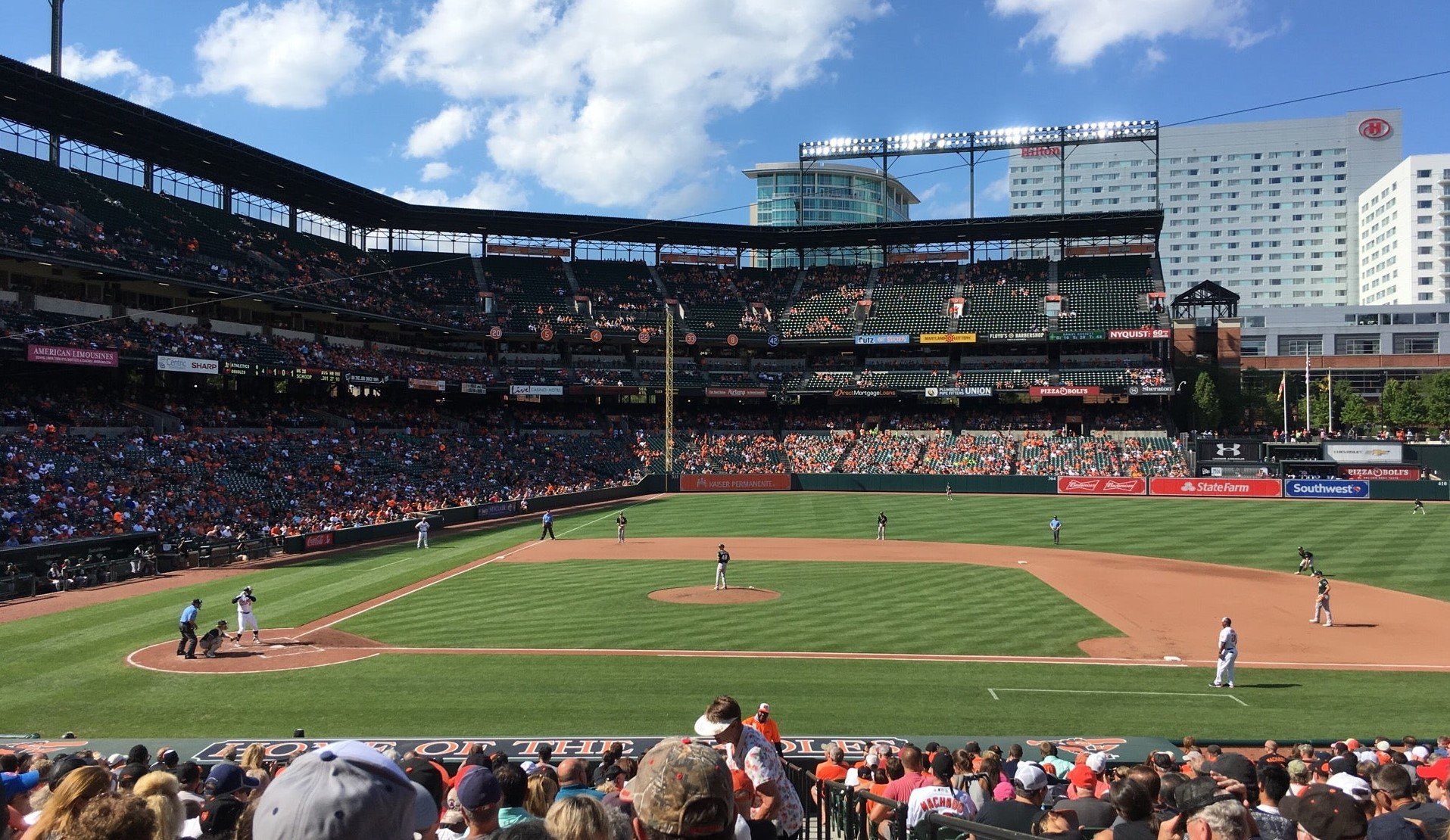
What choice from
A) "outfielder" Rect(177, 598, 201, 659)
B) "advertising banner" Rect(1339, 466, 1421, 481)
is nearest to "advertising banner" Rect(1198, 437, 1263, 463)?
"advertising banner" Rect(1339, 466, 1421, 481)

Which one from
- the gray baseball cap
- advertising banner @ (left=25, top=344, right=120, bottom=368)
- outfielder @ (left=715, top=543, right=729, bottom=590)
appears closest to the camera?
the gray baseball cap

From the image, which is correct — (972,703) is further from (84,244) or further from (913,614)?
(84,244)

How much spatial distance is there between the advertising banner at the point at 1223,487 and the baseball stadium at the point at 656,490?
23cm

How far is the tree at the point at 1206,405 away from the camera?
80.0m

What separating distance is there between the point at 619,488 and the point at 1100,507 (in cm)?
3235

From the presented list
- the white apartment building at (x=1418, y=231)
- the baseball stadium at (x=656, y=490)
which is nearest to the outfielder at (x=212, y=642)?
the baseball stadium at (x=656, y=490)

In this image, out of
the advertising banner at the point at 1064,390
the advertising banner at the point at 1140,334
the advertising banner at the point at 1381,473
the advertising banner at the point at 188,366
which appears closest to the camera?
the advertising banner at the point at 188,366

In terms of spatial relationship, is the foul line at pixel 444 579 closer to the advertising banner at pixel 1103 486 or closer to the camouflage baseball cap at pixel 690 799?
the camouflage baseball cap at pixel 690 799

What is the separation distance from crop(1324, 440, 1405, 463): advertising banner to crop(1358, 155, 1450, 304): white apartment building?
74272mm

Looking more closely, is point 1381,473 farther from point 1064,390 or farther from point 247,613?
point 247,613

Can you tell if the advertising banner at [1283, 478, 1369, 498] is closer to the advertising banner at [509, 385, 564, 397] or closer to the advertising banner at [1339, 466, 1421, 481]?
the advertising banner at [1339, 466, 1421, 481]

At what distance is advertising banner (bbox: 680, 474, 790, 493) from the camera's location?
6900 cm

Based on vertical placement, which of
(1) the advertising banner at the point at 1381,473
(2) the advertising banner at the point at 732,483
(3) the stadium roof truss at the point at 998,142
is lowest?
(2) the advertising banner at the point at 732,483

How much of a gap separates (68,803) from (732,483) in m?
65.5
